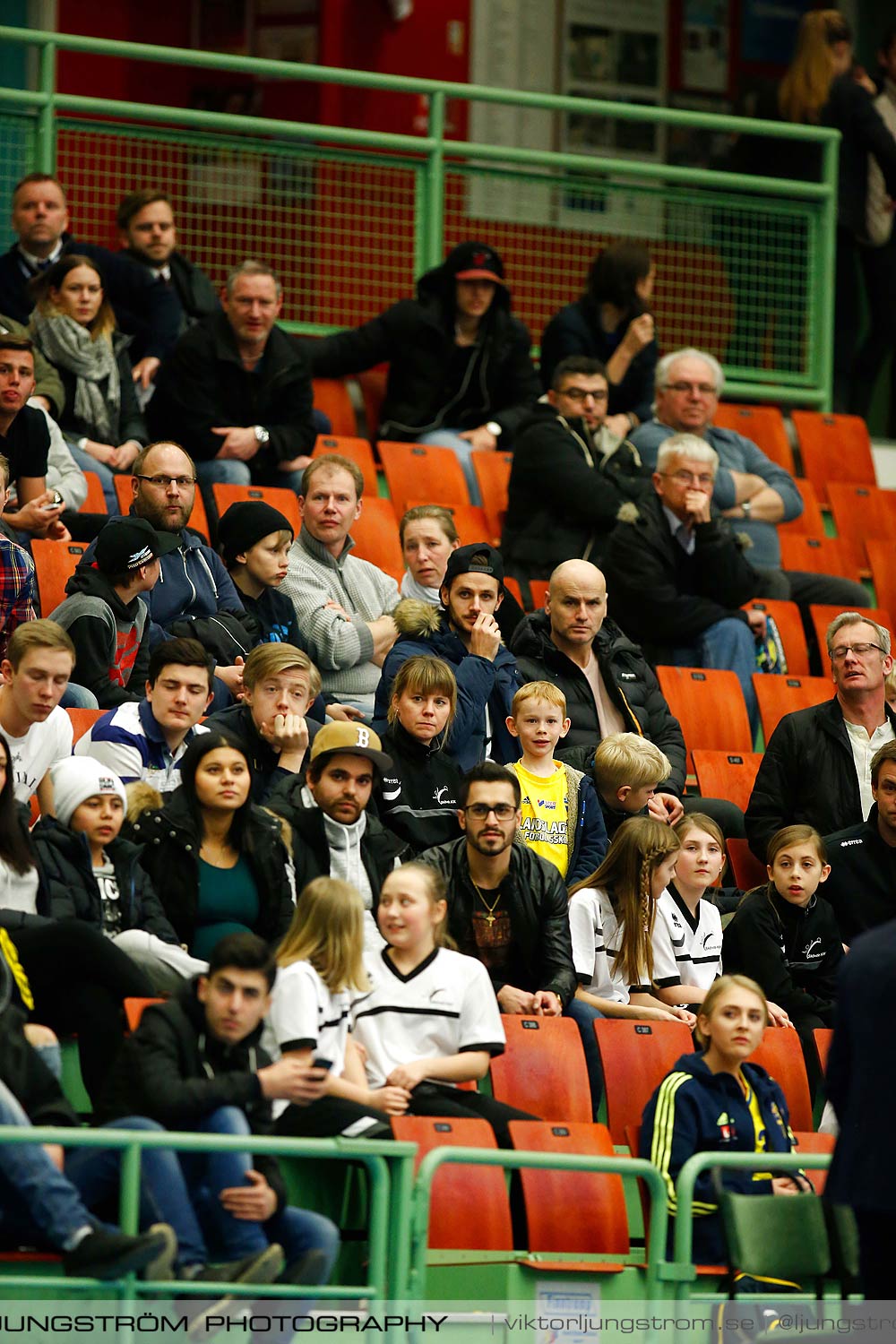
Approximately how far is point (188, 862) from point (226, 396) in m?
3.30

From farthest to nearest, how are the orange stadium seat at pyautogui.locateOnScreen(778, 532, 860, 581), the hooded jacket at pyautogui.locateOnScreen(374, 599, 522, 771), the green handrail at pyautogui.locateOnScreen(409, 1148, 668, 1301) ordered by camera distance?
1. the orange stadium seat at pyautogui.locateOnScreen(778, 532, 860, 581)
2. the hooded jacket at pyautogui.locateOnScreen(374, 599, 522, 771)
3. the green handrail at pyautogui.locateOnScreen(409, 1148, 668, 1301)

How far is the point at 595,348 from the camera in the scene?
980 cm

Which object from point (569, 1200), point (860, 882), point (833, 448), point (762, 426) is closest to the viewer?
point (569, 1200)

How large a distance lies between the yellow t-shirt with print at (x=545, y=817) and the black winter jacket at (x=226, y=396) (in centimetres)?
243

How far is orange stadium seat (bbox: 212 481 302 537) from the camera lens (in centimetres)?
841

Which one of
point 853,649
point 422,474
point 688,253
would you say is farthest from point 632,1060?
point 688,253

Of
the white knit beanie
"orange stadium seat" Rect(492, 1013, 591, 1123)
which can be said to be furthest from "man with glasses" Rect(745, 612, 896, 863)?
the white knit beanie

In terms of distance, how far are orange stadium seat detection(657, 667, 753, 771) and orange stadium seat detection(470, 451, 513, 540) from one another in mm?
1240

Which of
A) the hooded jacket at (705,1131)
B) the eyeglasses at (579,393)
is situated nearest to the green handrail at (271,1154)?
the hooded jacket at (705,1131)

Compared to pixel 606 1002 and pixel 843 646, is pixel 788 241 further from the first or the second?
pixel 606 1002

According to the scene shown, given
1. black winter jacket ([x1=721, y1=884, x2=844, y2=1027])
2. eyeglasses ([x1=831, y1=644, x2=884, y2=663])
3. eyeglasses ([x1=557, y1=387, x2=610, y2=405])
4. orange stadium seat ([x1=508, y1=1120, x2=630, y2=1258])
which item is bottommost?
orange stadium seat ([x1=508, y1=1120, x2=630, y2=1258])

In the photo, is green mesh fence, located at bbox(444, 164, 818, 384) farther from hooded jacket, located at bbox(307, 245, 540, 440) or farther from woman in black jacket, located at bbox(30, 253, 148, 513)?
woman in black jacket, located at bbox(30, 253, 148, 513)

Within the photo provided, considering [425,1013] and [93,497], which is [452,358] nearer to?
[93,497]

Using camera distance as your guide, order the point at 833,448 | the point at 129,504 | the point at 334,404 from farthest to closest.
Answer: the point at 833,448
the point at 334,404
the point at 129,504
